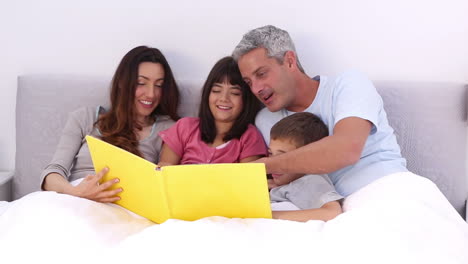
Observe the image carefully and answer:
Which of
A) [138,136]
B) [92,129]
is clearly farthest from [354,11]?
[92,129]

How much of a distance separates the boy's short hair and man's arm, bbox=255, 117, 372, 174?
0.33 feet

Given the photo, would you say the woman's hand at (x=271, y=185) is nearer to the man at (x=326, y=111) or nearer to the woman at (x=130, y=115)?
the man at (x=326, y=111)

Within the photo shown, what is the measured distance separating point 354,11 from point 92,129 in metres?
1.04

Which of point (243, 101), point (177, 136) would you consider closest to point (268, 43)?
point (243, 101)

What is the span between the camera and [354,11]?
78.3 inches

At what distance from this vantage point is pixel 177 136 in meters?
1.88

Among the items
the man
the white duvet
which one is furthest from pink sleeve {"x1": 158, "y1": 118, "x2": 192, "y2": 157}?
the white duvet

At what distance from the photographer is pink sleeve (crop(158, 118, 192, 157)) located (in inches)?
73.8

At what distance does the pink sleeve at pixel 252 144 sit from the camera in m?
1.83

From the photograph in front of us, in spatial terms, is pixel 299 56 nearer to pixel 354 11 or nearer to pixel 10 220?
pixel 354 11

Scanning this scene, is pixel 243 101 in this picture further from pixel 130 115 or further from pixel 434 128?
pixel 434 128

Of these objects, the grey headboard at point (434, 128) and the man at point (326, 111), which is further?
the grey headboard at point (434, 128)

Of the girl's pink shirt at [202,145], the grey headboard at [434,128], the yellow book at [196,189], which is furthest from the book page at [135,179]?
the grey headboard at [434,128]

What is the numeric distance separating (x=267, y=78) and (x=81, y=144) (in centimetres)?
70
